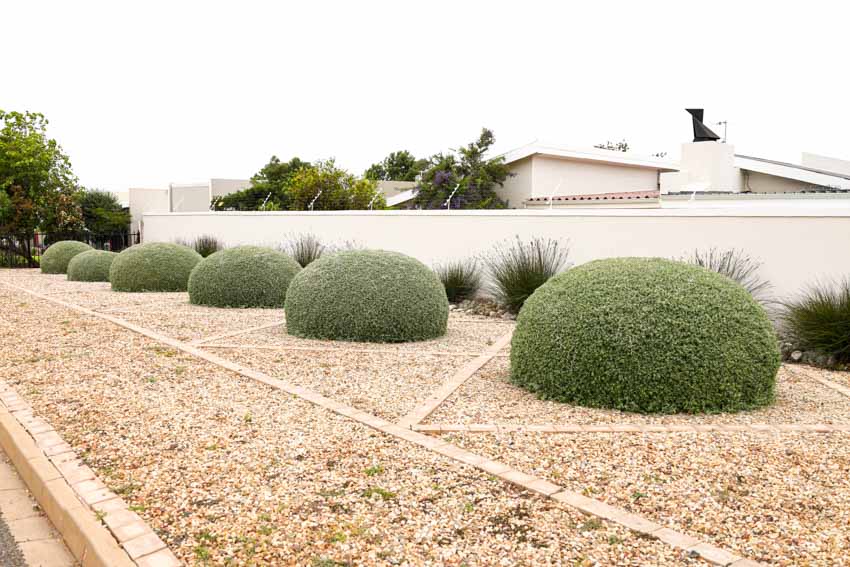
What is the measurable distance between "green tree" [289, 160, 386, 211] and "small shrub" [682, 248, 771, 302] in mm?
14753

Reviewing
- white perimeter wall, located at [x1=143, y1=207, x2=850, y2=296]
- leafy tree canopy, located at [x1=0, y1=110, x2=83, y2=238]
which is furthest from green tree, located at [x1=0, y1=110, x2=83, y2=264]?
white perimeter wall, located at [x1=143, y1=207, x2=850, y2=296]

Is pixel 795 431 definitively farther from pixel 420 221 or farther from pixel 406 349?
pixel 420 221

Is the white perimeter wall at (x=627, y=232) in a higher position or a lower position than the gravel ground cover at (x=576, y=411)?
higher

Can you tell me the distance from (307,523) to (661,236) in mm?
8062

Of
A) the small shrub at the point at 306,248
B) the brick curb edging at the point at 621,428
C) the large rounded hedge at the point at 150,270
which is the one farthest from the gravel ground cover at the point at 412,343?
the small shrub at the point at 306,248

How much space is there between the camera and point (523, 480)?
12.8 feet

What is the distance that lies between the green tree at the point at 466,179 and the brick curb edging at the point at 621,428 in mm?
15885

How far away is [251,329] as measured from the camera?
368 inches

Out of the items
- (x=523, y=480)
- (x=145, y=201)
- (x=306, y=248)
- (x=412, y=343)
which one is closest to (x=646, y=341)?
(x=523, y=480)

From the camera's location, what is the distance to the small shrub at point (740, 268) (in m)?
9.04

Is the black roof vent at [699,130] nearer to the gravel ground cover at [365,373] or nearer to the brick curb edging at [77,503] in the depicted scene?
the gravel ground cover at [365,373]

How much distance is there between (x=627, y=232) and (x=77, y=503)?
8713 mm

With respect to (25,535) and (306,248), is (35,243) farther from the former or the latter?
(25,535)

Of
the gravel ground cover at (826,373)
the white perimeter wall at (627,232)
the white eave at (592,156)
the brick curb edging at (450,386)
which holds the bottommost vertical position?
the gravel ground cover at (826,373)
